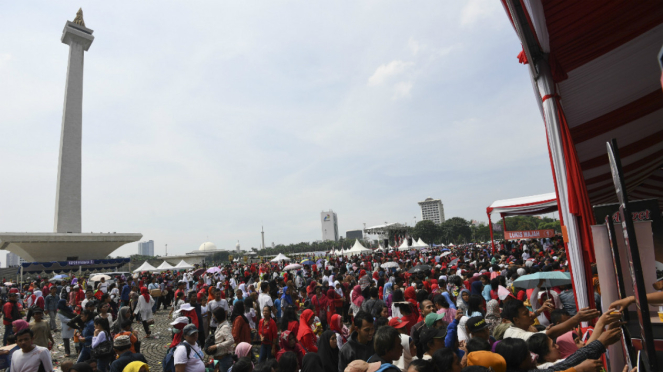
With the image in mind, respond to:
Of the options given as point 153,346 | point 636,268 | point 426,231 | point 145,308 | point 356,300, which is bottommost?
point 153,346

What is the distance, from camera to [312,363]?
3791 mm

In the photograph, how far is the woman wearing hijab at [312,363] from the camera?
376 cm

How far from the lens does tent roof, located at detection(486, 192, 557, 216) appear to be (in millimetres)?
14477

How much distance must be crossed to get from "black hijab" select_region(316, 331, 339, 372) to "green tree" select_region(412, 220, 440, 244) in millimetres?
86453

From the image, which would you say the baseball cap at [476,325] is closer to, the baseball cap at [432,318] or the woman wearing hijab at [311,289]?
the baseball cap at [432,318]

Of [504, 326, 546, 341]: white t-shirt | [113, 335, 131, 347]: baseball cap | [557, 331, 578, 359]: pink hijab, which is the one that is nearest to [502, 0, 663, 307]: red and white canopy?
[557, 331, 578, 359]: pink hijab

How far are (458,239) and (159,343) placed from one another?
85.8 meters

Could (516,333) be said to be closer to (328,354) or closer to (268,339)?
(328,354)

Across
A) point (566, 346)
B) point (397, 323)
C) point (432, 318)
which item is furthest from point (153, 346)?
point (566, 346)

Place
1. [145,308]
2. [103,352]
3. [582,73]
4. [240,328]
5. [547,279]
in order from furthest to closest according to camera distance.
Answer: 1. [145,308]
2. [547,279]
3. [240,328]
4. [103,352]
5. [582,73]

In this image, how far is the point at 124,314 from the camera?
724cm

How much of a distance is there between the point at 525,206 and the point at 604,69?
12.0 m

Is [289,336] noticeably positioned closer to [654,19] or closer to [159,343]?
[654,19]

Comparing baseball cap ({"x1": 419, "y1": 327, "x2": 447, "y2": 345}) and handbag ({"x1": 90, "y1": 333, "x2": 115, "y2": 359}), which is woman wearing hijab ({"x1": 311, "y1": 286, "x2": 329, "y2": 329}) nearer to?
handbag ({"x1": 90, "y1": 333, "x2": 115, "y2": 359})
